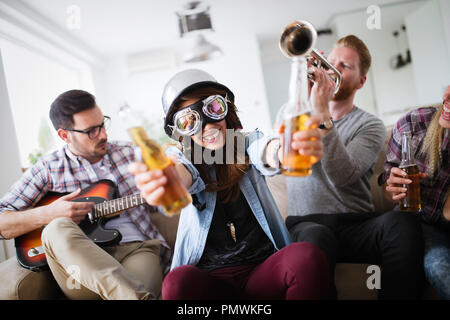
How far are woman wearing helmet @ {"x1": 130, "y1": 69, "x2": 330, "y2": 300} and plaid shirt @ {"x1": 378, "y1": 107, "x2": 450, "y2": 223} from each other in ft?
2.28

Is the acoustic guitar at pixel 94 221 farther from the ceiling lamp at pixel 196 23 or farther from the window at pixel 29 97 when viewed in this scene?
the ceiling lamp at pixel 196 23

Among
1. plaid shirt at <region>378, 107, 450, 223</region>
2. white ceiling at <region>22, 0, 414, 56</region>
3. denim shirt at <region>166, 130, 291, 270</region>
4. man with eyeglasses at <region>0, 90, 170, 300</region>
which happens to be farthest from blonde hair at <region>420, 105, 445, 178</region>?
white ceiling at <region>22, 0, 414, 56</region>

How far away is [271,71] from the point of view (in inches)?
292

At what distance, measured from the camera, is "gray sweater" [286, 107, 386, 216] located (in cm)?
158

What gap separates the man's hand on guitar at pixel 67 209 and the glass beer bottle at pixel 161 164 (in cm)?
104

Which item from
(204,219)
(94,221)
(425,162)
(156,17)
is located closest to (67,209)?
(94,221)

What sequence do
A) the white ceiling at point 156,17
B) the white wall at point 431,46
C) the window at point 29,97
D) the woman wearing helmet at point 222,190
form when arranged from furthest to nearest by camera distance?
the white wall at point 431,46 → the white ceiling at point 156,17 → the window at point 29,97 → the woman wearing helmet at point 222,190

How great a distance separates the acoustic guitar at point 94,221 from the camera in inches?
62.2

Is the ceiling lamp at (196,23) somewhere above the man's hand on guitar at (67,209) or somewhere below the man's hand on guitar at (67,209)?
above

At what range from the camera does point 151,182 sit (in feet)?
2.63

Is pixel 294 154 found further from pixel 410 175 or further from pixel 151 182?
pixel 410 175

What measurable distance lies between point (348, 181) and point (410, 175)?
28 cm

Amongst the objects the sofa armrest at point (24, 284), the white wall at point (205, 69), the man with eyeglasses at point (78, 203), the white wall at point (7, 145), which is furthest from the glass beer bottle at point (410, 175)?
the white wall at point (205, 69)

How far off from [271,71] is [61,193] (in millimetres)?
6427
